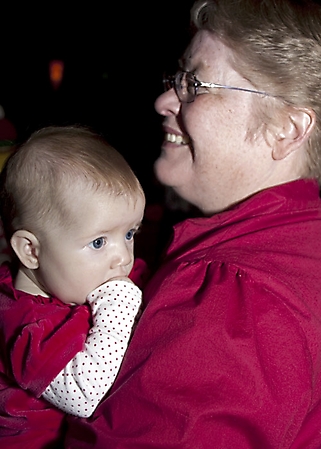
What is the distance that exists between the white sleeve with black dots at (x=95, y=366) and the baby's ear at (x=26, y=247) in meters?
0.20

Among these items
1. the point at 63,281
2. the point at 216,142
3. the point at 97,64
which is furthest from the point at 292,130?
the point at 97,64

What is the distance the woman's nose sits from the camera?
1660mm

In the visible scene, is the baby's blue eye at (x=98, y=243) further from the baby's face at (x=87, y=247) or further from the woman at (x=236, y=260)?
the woman at (x=236, y=260)

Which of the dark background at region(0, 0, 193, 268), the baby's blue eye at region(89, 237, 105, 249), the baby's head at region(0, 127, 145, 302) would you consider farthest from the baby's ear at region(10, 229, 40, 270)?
the dark background at region(0, 0, 193, 268)

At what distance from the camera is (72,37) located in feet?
13.4

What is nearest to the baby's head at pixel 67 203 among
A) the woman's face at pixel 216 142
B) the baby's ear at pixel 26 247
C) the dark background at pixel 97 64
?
the baby's ear at pixel 26 247

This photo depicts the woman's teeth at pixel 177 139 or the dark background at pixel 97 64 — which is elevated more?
the woman's teeth at pixel 177 139

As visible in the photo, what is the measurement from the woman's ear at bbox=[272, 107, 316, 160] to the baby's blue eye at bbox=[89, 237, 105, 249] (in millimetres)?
485

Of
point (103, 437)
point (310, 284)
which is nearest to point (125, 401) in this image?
point (103, 437)

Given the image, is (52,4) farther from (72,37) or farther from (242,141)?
(242,141)

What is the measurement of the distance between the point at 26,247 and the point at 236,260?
1.63ft

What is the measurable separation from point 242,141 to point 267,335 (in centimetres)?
54

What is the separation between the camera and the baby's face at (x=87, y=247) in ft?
4.46

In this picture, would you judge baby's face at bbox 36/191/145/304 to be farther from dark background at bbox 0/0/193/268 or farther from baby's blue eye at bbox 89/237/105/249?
dark background at bbox 0/0/193/268
